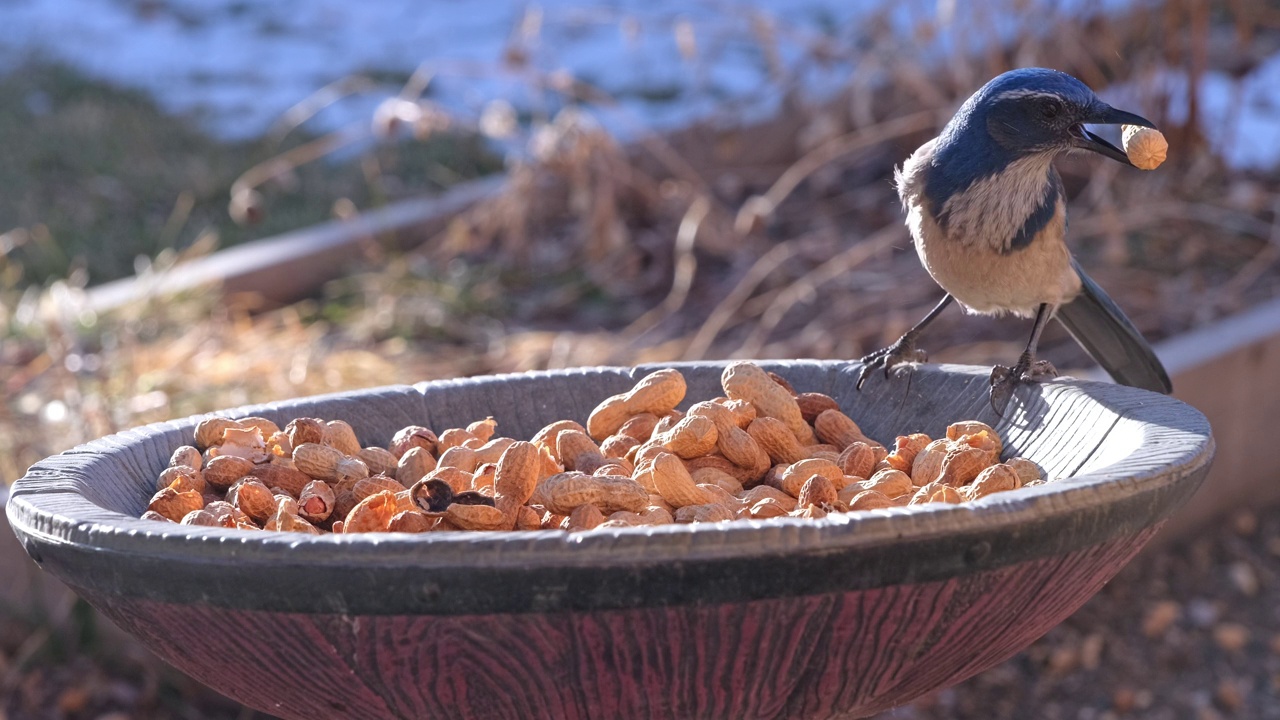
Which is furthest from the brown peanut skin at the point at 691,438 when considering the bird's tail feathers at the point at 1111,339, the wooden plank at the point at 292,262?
the wooden plank at the point at 292,262

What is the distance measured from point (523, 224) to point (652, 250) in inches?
17.1

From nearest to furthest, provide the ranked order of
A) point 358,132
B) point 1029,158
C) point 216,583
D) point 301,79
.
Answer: point 216,583, point 1029,158, point 358,132, point 301,79

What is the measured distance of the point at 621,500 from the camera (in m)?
1.32

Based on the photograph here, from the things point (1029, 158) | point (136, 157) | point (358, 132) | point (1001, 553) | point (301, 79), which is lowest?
point (1001, 553)

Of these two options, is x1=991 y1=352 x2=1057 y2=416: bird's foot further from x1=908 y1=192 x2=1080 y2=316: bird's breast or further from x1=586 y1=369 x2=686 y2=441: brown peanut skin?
x1=586 y1=369 x2=686 y2=441: brown peanut skin

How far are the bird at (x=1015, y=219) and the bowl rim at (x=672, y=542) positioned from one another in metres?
0.52

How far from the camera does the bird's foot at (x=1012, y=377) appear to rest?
165 cm

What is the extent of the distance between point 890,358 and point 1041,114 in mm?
356

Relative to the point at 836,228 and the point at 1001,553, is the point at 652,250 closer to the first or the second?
the point at 836,228

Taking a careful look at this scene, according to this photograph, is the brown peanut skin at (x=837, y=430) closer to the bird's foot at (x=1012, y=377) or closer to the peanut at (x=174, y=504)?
the bird's foot at (x=1012, y=377)

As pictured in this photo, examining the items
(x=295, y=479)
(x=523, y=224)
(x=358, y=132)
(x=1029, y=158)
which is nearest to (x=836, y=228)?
(x=523, y=224)

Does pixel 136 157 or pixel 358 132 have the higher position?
pixel 136 157

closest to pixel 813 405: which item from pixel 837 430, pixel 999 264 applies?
pixel 837 430

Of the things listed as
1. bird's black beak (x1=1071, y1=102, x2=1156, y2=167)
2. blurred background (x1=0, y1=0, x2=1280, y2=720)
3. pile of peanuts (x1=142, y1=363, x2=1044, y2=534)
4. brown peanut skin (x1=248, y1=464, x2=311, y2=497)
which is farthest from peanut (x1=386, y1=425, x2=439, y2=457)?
blurred background (x1=0, y1=0, x2=1280, y2=720)
